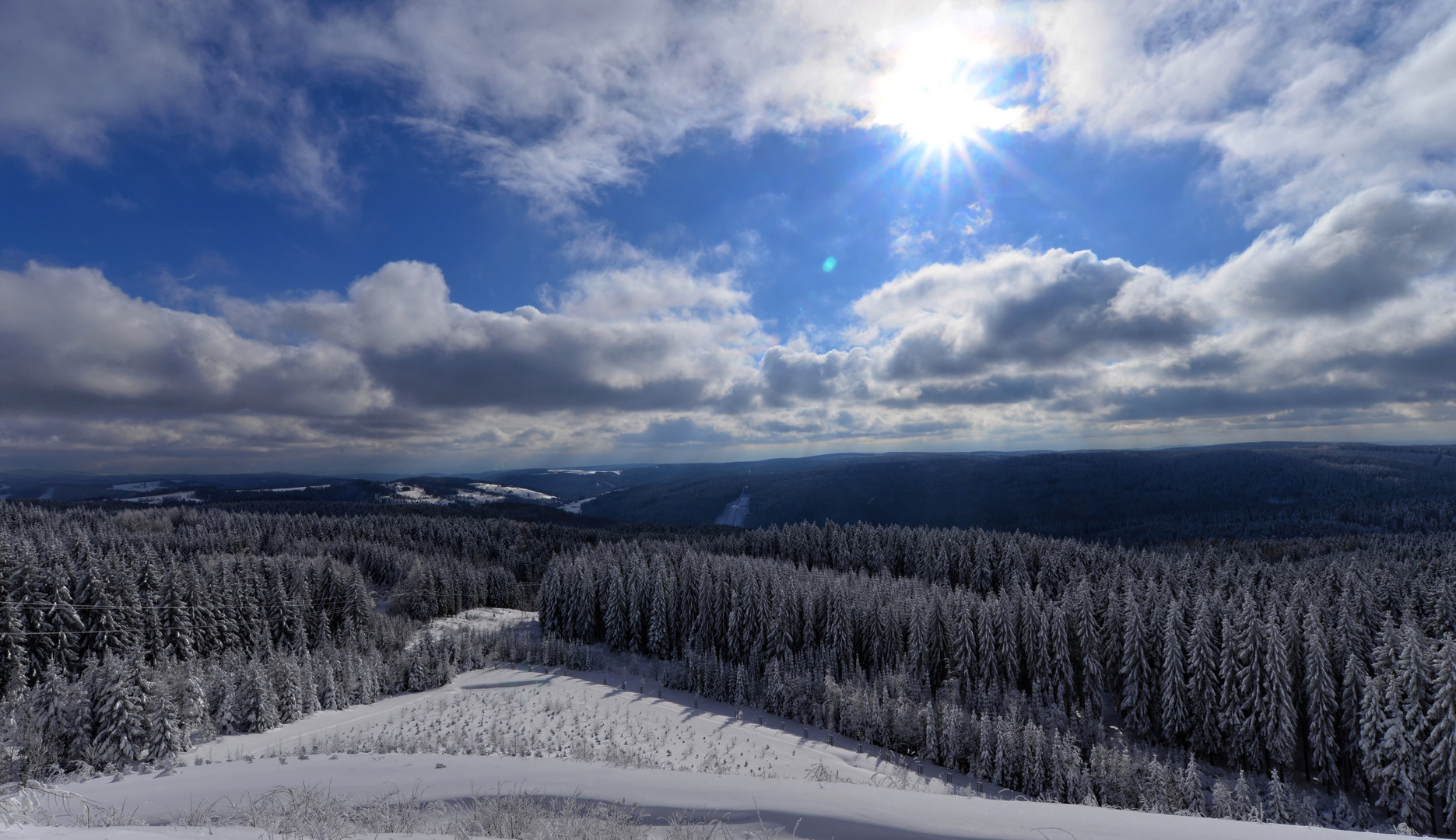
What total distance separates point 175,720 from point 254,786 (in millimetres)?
17495

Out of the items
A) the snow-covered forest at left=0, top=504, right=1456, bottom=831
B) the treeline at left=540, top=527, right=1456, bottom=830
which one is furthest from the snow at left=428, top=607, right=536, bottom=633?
the treeline at left=540, top=527, right=1456, bottom=830

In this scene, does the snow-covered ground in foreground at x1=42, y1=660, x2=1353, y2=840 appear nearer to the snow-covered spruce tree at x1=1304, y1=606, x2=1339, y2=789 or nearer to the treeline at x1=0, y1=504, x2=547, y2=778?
the treeline at x1=0, y1=504, x2=547, y2=778

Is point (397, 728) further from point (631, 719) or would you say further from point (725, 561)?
point (725, 561)

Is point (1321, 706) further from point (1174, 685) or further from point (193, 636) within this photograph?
point (193, 636)

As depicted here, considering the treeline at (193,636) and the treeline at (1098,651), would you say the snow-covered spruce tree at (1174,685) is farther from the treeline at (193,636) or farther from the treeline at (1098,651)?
the treeline at (193,636)

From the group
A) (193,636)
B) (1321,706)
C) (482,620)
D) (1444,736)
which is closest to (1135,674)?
(1321,706)

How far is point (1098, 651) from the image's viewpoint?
54.4 m

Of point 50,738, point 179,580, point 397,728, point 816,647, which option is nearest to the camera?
point 50,738

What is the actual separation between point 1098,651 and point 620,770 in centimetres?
5498

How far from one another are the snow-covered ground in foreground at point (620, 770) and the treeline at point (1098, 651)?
239 inches

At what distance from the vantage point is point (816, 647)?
2532 inches

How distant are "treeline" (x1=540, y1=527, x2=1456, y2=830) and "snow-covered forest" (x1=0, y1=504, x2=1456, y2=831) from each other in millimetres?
267

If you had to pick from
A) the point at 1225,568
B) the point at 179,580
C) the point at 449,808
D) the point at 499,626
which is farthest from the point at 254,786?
the point at 1225,568

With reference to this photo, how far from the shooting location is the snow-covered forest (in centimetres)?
3503
